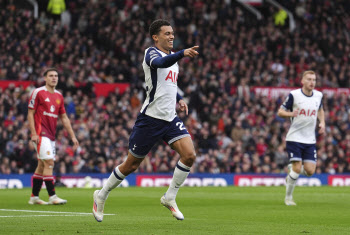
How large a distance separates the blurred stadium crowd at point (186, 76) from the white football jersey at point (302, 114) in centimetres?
1043

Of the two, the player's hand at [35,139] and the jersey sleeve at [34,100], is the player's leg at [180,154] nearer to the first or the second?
the player's hand at [35,139]

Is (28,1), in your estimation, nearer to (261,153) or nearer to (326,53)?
(261,153)

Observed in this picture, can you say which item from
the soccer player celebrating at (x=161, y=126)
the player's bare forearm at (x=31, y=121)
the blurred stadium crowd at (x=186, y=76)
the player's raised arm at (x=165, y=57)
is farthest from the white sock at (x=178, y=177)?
the blurred stadium crowd at (x=186, y=76)

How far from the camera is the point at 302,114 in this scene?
600 inches

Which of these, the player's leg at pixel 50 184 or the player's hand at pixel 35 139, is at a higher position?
the player's hand at pixel 35 139

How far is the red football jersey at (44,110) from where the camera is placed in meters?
14.2

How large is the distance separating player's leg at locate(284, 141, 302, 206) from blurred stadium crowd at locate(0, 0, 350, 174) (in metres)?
10.5

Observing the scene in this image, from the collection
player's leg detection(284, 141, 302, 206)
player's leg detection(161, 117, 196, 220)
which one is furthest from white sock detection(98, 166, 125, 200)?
player's leg detection(284, 141, 302, 206)

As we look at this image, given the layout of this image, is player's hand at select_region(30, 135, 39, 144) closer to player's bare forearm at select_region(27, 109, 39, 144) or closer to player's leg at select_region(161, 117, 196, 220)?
player's bare forearm at select_region(27, 109, 39, 144)

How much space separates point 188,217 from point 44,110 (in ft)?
14.3

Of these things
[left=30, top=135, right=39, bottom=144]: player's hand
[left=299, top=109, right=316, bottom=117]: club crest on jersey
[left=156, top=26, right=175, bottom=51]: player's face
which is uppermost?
[left=156, top=26, right=175, bottom=51]: player's face

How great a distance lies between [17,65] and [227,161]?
8.28 m

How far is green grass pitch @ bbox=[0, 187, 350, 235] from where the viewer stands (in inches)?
353

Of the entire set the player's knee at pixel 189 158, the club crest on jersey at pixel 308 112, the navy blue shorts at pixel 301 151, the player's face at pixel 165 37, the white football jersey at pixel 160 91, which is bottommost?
the navy blue shorts at pixel 301 151
